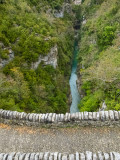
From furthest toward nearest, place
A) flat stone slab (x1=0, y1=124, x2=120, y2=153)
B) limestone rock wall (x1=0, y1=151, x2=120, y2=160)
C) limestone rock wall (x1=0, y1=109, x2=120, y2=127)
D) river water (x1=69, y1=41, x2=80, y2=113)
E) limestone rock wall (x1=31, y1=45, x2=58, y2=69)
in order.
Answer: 1. river water (x1=69, y1=41, x2=80, y2=113)
2. limestone rock wall (x1=31, y1=45, x2=58, y2=69)
3. limestone rock wall (x1=0, y1=109, x2=120, y2=127)
4. flat stone slab (x1=0, y1=124, x2=120, y2=153)
5. limestone rock wall (x1=0, y1=151, x2=120, y2=160)

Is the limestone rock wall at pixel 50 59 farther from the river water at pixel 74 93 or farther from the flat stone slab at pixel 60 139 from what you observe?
the flat stone slab at pixel 60 139

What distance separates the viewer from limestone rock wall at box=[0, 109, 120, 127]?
8914 mm

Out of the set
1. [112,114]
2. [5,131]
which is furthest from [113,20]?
[5,131]

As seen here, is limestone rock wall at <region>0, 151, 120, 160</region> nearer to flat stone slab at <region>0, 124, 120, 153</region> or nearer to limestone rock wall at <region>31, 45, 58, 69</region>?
flat stone slab at <region>0, 124, 120, 153</region>

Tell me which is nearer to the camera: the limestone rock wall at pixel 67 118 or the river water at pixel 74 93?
the limestone rock wall at pixel 67 118

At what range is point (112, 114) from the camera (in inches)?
346

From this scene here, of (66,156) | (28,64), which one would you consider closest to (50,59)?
(28,64)

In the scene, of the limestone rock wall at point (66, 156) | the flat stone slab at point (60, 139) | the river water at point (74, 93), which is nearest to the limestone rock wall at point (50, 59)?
the river water at point (74, 93)

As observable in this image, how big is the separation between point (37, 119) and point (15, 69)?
16.3 m

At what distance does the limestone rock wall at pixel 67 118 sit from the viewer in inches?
351

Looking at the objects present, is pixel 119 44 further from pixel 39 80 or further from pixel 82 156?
pixel 82 156

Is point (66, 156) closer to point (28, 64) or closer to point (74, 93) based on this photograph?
point (28, 64)

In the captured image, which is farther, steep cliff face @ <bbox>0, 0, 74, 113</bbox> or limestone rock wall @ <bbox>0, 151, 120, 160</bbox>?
steep cliff face @ <bbox>0, 0, 74, 113</bbox>

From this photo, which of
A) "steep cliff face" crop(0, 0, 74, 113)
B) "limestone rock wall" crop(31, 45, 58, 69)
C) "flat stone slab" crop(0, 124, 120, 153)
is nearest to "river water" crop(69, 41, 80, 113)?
"steep cliff face" crop(0, 0, 74, 113)
